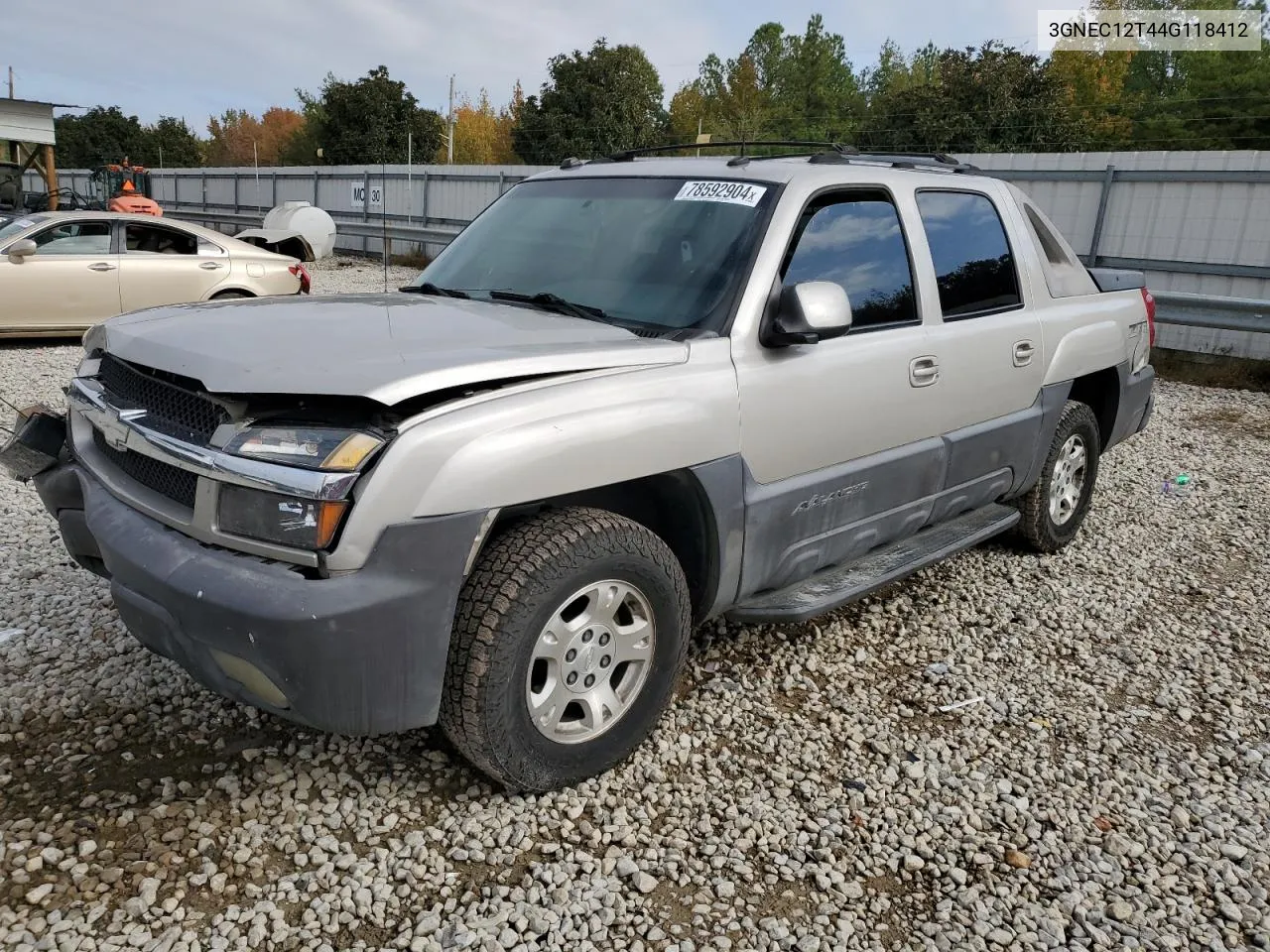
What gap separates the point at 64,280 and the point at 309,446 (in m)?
8.97

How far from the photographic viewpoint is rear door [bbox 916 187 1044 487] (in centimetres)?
397

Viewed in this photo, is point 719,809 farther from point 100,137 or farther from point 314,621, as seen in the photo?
point 100,137

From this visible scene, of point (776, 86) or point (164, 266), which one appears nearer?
point (164, 266)

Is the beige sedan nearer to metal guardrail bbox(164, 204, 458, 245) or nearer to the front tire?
metal guardrail bbox(164, 204, 458, 245)

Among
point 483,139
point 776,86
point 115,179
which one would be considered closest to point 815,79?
point 776,86

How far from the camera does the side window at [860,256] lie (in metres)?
3.43

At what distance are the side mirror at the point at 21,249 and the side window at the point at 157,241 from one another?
86 cm

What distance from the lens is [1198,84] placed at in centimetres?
3559

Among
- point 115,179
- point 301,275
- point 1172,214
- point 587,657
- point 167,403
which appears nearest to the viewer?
point 167,403

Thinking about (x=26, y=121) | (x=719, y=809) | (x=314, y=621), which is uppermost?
(x=26, y=121)

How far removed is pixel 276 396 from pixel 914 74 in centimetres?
6746

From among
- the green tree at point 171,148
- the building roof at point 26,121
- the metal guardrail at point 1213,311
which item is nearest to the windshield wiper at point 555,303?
the metal guardrail at point 1213,311

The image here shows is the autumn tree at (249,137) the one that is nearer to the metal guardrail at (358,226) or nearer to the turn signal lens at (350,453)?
the metal guardrail at (358,226)

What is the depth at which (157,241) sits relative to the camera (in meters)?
10.2
